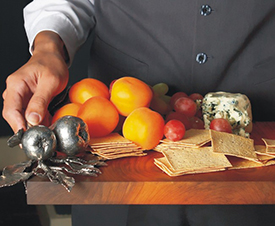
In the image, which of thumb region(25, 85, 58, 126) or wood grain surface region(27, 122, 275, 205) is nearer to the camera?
wood grain surface region(27, 122, 275, 205)

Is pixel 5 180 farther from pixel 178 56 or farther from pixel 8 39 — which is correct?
pixel 8 39

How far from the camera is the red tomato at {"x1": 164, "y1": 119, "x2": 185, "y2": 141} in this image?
27.7 inches

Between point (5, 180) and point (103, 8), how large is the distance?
0.69 metres

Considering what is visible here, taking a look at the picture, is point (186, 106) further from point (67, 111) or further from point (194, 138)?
point (67, 111)

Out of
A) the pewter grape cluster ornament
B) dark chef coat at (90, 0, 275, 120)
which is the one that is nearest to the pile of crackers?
the pewter grape cluster ornament

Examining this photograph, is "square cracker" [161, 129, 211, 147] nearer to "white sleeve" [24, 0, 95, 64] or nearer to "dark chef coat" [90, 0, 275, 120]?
"dark chef coat" [90, 0, 275, 120]

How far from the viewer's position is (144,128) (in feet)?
2.29

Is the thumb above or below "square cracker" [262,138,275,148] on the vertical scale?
above

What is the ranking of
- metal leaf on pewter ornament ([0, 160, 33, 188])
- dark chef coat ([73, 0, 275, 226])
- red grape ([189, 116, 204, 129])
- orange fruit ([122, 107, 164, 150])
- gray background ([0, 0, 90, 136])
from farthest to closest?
gray background ([0, 0, 90, 136]) < dark chef coat ([73, 0, 275, 226]) < red grape ([189, 116, 204, 129]) < orange fruit ([122, 107, 164, 150]) < metal leaf on pewter ornament ([0, 160, 33, 188])

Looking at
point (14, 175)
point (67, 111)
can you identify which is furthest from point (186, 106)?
point (14, 175)

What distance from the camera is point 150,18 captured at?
1.09 metres

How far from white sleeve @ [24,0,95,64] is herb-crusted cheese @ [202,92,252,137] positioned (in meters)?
0.43

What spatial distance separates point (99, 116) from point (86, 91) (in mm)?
84

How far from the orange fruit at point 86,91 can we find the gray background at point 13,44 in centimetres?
147
